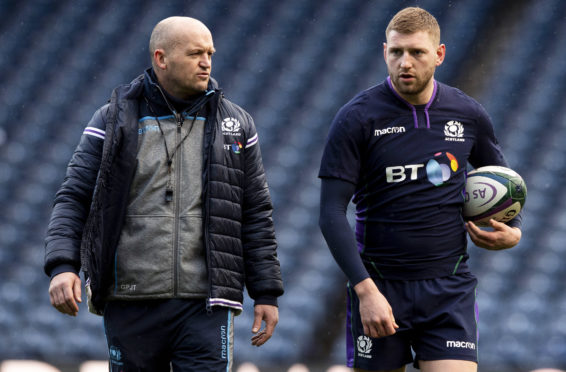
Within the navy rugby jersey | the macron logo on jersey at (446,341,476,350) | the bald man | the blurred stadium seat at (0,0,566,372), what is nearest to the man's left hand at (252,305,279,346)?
the bald man

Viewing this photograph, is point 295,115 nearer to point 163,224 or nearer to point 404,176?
point 404,176

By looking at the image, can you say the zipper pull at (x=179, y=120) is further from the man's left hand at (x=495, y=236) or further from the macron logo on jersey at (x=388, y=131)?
the man's left hand at (x=495, y=236)

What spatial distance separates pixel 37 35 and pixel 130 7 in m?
0.72

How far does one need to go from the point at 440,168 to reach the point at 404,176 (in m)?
0.13

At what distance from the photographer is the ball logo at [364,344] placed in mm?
3104

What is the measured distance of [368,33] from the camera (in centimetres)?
712

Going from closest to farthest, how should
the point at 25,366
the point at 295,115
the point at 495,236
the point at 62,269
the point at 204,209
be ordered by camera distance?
the point at 62,269 → the point at 204,209 → the point at 495,236 → the point at 25,366 → the point at 295,115

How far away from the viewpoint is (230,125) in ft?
10.2

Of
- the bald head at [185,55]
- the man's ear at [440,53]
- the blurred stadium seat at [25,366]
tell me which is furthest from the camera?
the blurred stadium seat at [25,366]

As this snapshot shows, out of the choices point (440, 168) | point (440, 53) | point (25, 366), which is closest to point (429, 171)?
point (440, 168)

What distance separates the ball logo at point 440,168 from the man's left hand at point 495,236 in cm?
17

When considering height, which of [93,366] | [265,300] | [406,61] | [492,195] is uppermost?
[406,61]

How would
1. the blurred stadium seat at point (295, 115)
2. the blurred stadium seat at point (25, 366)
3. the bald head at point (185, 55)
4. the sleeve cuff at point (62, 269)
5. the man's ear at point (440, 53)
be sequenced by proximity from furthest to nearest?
the blurred stadium seat at point (295, 115), the blurred stadium seat at point (25, 366), the man's ear at point (440, 53), the bald head at point (185, 55), the sleeve cuff at point (62, 269)

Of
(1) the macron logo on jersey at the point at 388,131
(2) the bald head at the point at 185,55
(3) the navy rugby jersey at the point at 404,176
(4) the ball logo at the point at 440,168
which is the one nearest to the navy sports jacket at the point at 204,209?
(2) the bald head at the point at 185,55
